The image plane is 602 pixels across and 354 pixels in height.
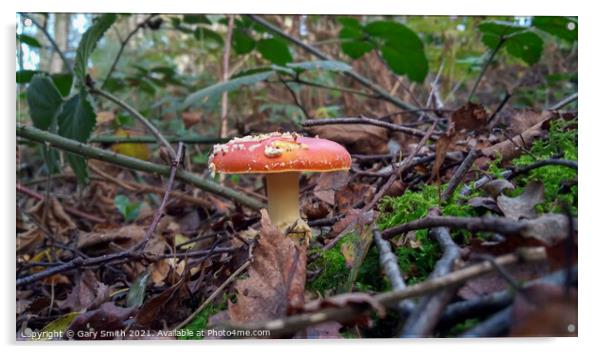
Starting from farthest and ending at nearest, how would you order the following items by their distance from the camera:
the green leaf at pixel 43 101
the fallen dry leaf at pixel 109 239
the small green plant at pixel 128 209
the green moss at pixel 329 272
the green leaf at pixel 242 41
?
the green leaf at pixel 242 41 → the small green plant at pixel 128 209 → the green leaf at pixel 43 101 → the fallen dry leaf at pixel 109 239 → the green moss at pixel 329 272

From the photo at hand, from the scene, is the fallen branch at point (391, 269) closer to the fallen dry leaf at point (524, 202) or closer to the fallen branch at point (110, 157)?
the fallen dry leaf at point (524, 202)

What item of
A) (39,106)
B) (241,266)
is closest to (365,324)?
(241,266)

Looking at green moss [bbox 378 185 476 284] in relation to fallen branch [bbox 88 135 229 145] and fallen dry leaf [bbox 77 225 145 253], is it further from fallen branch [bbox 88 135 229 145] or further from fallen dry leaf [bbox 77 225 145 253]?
fallen branch [bbox 88 135 229 145]

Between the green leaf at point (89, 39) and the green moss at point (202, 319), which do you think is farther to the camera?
the green leaf at point (89, 39)

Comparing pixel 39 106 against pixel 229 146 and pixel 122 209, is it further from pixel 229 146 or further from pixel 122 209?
pixel 229 146

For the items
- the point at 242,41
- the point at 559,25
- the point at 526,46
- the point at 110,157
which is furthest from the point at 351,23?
the point at 110,157

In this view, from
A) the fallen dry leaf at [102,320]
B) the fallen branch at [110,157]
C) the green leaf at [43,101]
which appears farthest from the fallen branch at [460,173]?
the green leaf at [43,101]
